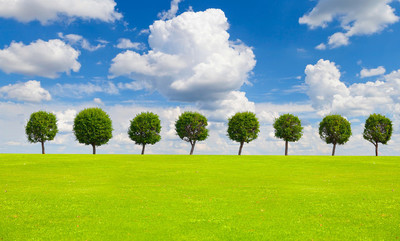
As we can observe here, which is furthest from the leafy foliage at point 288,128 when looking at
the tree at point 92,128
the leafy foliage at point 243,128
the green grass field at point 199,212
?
the green grass field at point 199,212

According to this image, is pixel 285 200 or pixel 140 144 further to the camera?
pixel 140 144

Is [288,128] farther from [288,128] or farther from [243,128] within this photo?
[243,128]

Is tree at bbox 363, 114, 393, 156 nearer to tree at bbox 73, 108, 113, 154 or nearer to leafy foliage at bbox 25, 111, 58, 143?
tree at bbox 73, 108, 113, 154

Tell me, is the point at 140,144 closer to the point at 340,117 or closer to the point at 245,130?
the point at 245,130

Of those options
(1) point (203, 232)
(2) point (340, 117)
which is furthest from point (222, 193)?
(2) point (340, 117)

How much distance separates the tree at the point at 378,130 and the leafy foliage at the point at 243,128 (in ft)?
133

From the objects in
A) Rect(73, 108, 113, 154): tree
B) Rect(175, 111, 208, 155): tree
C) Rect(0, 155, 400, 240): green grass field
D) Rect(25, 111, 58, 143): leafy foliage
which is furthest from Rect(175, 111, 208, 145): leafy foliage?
Rect(0, 155, 400, 240): green grass field

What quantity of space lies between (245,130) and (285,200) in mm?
80551

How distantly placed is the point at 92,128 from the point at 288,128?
6730cm

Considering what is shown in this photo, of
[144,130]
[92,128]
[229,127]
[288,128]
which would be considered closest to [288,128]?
[288,128]

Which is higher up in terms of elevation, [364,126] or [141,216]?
[364,126]

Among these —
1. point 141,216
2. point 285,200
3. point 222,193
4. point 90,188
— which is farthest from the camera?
point 90,188

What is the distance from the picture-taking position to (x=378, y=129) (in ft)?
342

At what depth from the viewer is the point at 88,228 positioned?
50.4ft
